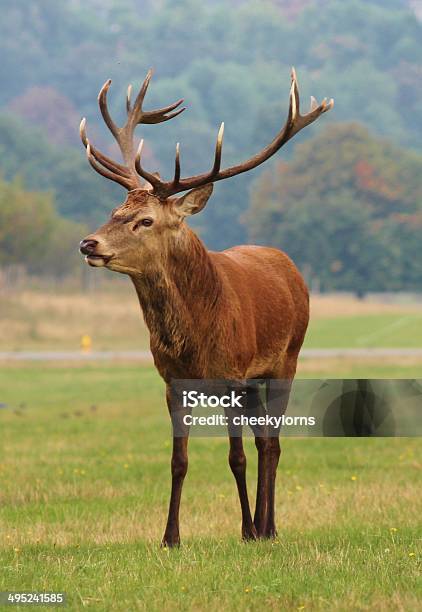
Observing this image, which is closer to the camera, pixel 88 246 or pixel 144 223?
pixel 88 246

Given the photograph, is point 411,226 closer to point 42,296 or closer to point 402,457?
point 42,296

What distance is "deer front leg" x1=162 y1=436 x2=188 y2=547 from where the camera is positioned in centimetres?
989

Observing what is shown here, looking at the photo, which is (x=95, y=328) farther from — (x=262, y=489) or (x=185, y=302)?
(x=185, y=302)

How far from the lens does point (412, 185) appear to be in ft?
367

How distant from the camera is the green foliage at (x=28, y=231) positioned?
74688mm

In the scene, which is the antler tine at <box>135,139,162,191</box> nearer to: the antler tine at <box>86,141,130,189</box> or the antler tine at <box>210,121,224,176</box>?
the antler tine at <box>86,141,130,189</box>

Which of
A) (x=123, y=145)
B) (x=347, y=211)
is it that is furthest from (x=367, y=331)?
(x=123, y=145)

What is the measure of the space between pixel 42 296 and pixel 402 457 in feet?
151

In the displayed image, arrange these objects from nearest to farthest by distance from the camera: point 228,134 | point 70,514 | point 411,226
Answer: point 70,514, point 411,226, point 228,134

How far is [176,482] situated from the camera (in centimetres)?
989

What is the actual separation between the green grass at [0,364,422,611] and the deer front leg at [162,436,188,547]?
0.14 meters

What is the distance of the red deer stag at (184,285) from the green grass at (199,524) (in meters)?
0.78

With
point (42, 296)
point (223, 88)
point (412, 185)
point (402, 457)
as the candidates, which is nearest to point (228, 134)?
point (223, 88)

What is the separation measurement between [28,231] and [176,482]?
223 feet
